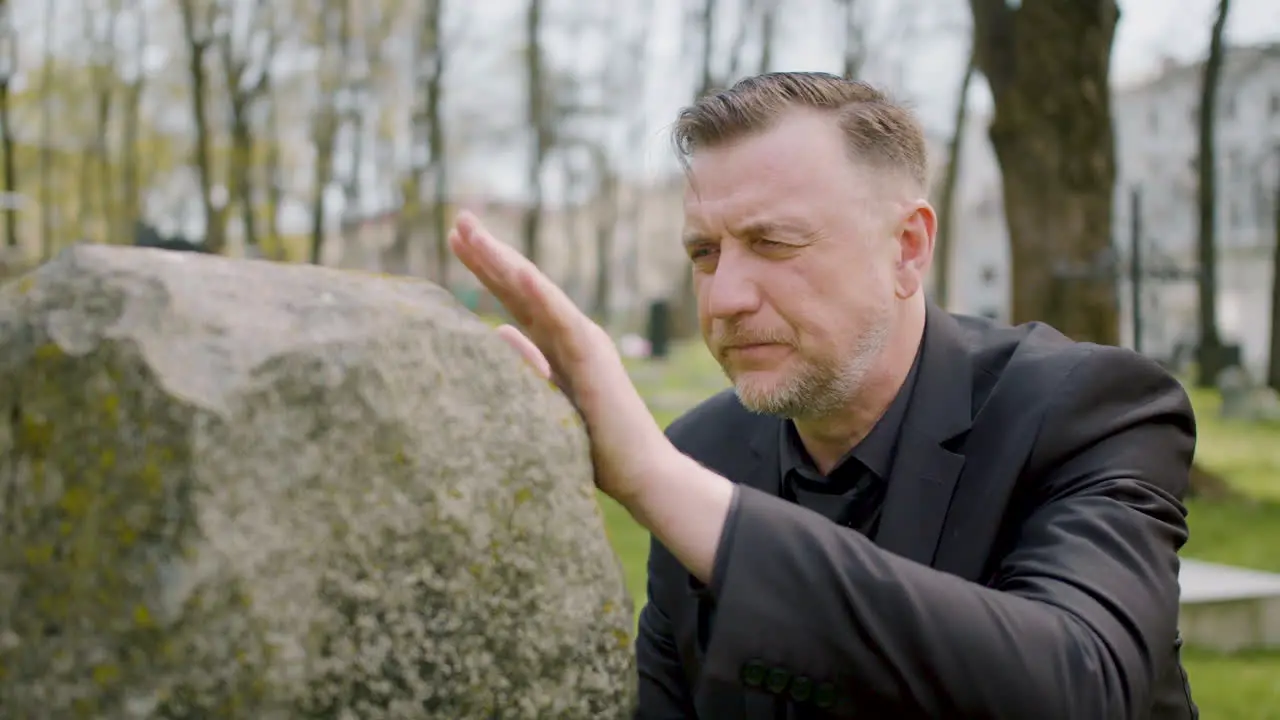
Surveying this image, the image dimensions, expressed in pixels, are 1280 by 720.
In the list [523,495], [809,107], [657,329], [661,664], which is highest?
[809,107]

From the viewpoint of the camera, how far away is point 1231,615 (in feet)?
20.0

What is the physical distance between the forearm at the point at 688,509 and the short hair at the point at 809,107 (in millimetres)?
694

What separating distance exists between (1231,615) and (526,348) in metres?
5.21

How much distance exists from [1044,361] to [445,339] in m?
1.15

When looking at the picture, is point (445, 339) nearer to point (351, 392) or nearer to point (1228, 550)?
point (351, 392)

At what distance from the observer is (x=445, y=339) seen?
6.39 feet

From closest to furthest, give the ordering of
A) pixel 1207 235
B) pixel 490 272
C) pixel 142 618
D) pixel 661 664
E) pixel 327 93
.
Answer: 1. pixel 142 618
2. pixel 490 272
3. pixel 661 664
4. pixel 1207 235
5. pixel 327 93

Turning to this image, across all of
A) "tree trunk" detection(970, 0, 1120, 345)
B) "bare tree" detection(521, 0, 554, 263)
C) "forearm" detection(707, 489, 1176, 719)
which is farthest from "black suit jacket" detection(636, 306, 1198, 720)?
"bare tree" detection(521, 0, 554, 263)

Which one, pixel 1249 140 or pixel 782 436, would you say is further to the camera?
pixel 1249 140

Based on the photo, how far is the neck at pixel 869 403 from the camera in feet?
8.07

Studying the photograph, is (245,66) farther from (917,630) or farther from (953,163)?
(917,630)

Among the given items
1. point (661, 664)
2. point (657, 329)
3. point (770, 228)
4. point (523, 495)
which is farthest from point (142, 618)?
point (657, 329)

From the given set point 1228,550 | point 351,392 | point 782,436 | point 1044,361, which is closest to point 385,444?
point 351,392

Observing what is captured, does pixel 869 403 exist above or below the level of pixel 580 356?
below
